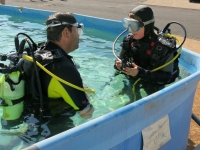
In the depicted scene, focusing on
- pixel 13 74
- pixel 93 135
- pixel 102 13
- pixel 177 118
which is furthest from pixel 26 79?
pixel 102 13

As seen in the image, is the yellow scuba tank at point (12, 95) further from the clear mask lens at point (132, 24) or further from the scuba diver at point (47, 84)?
the clear mask lens at point (132, 24)

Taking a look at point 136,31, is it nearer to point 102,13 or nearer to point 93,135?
point 93,135

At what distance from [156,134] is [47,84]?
3.47ft

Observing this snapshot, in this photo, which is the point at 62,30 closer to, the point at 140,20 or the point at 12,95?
the point at 12,95

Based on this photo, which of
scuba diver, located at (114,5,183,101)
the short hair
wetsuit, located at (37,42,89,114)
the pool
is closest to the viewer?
the pool

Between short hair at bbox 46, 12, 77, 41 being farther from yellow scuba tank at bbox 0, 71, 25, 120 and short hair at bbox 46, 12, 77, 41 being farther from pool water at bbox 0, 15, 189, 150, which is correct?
pool water at bbox 0, 15, 189, 150

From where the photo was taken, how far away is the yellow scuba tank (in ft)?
7.81

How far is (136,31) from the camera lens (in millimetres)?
3447

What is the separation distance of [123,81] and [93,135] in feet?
7.93

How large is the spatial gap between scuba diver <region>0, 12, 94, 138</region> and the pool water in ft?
0.28

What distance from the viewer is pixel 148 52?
3.50m

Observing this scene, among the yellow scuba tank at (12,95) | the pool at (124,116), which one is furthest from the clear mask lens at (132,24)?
the yellow scuba tank at (12,95)

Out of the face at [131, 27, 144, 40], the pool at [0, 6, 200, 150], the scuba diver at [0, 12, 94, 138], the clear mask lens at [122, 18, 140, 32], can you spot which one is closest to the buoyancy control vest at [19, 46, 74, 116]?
the scuba diver at [0, 12, 94, 138]

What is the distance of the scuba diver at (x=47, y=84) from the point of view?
2.36m
